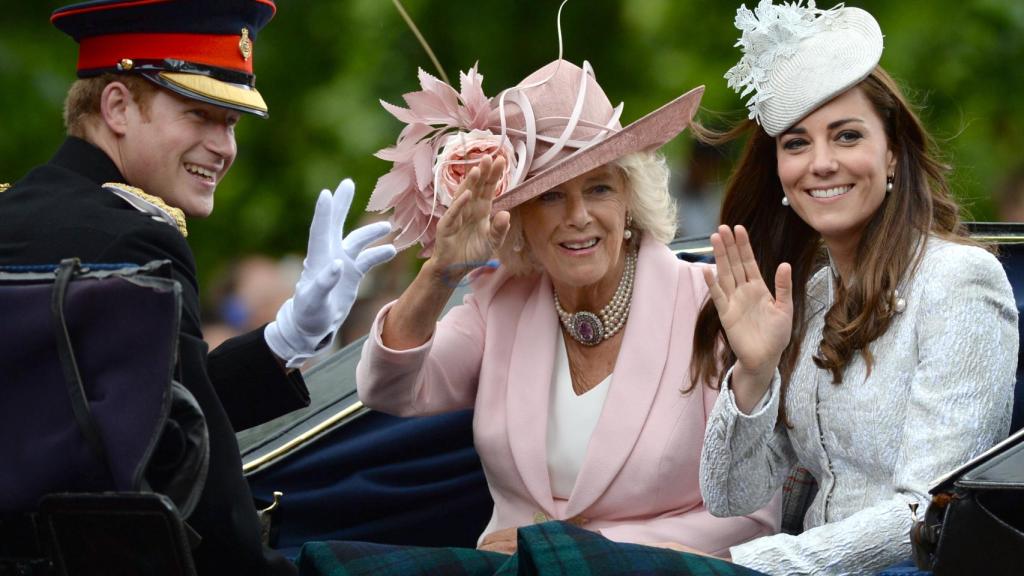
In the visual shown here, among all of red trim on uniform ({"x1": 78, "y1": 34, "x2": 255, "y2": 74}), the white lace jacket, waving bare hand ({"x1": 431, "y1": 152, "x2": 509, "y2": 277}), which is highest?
red trim on uniform ({"x1": 78, "y1": 34, "x2": 255, "y2": 74})

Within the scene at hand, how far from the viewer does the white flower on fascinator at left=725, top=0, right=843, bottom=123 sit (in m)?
2.99

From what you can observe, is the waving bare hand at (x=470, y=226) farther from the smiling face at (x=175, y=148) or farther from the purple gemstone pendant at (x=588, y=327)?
the smiling face at (x=175, y=148)

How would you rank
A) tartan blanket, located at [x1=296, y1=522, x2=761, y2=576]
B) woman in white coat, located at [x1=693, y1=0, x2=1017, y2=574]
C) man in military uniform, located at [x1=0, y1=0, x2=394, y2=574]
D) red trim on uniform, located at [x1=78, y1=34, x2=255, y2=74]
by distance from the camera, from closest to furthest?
1. tartan blanket, located at [x1=296, y1=522, x2=761, y2=576]
2. man in military uniform, located at [x1=0, y1=0, x2=394, y2=574]
3. woman in white coat, located at [x1=693, y1=0, x2=1017, y2=574]
4. red trim on uniform, located at [x1=78, y1=34, x2=255, y2=74]

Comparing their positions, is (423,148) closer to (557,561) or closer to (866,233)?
(866,233)

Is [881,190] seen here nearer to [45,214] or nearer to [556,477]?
[556,477]

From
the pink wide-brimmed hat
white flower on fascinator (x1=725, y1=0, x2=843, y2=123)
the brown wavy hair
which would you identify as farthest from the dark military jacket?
white flower on fascinator (x1=725, y1=0, x2=843, y2=123)

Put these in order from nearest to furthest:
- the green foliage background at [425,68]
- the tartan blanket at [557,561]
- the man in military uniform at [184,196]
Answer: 1. the tartan blanket at [557,561]
2. the man in military uniform at [184,196]
3. the green foliage background at [425,68]

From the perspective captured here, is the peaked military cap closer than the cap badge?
Yes

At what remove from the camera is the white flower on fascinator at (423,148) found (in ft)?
10.6

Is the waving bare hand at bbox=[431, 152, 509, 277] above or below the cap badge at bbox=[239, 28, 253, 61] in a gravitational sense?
below

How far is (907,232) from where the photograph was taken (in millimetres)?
2908

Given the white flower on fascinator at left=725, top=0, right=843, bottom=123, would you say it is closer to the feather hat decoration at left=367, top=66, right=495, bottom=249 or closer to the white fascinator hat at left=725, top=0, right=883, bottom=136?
the white fascinator hat at left=725, top=0, right=883, bottom=136

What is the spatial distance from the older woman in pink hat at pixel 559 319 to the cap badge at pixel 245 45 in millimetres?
298

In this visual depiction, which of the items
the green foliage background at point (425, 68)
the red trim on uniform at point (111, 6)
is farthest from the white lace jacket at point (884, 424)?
the green foliage background at point (425, 68)
